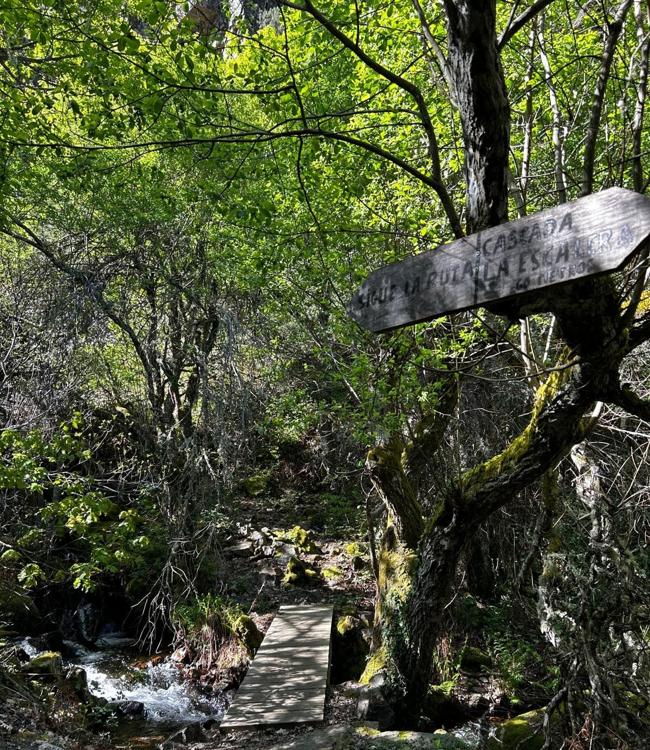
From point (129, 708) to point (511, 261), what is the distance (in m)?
7.20

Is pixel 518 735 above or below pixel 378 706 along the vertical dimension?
below

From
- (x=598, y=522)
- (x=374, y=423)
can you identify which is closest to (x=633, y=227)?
(x=598, y=522)

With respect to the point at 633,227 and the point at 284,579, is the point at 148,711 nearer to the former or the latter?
the point at 284,579

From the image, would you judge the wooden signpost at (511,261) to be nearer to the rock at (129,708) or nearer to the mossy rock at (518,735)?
the mossy rock at (518,735)

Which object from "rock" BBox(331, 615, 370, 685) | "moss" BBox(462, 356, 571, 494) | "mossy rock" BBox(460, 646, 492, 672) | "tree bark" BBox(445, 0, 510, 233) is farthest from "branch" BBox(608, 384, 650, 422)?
"rock" BBox(331, 615, 370, 685)

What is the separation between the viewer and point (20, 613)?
8906 millimetres

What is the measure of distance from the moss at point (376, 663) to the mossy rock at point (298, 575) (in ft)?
13.2

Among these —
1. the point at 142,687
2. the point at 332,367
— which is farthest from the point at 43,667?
the point at 332,367

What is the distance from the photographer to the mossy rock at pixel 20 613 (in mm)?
8500

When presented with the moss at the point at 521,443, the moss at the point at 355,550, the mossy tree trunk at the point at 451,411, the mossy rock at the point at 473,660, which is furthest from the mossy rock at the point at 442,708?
the moss at the point at 355,550

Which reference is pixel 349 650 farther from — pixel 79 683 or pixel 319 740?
pixel 79 683

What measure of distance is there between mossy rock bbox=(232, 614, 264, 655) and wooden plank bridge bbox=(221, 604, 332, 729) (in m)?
0.14

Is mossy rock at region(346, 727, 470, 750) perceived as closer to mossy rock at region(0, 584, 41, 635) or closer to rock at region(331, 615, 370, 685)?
rock at region(331, 615, 370, 685)

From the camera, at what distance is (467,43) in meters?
2.38
